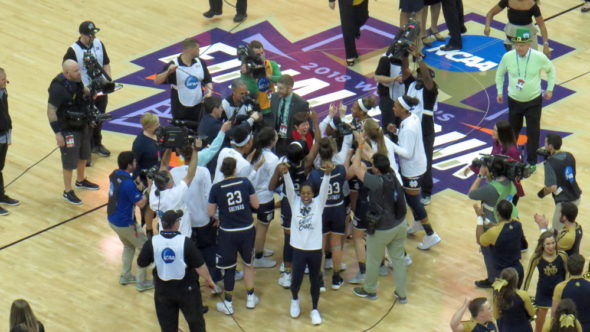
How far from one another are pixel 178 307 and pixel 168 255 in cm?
58

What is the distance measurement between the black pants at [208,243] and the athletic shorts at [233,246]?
272 millimetres

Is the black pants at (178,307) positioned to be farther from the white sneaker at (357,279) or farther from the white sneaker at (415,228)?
the white sneaker at (415,228)

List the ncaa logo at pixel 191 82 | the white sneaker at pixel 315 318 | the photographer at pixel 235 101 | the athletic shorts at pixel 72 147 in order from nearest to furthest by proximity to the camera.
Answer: the white sneaker at pixel 315 318 → the photographer at pixel 235 101 → the athletic shorts at pixel 72 147 → the ncaa logo at pixel 191 82

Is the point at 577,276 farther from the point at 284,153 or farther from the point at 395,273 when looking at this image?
the point at 284,153

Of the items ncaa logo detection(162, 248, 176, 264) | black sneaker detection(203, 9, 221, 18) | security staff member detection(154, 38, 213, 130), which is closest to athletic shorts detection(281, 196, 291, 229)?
ncaa logo detection(162, 248, 176, 264)

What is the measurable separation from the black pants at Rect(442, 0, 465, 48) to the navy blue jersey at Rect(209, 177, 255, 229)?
6.47 m

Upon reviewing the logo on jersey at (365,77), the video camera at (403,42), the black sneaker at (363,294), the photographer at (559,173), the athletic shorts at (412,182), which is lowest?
the logo on jersey at (365,77)

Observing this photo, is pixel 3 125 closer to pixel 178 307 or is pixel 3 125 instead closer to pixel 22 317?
pixel 178 307

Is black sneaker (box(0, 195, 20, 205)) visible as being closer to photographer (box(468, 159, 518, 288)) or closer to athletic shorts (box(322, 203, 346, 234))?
athletic shorts (box(322, 203, 346, 234))

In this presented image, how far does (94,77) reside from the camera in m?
12.6

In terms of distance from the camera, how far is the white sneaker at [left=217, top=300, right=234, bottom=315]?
35.0 ft

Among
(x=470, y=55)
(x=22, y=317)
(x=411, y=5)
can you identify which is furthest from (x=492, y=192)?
(x=470, y=55)

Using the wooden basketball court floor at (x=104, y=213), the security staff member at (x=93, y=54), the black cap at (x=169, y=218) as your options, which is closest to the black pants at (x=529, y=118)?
the wooden basketball court floor at (x=104, y=213)

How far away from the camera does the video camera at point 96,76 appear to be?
1245cm
